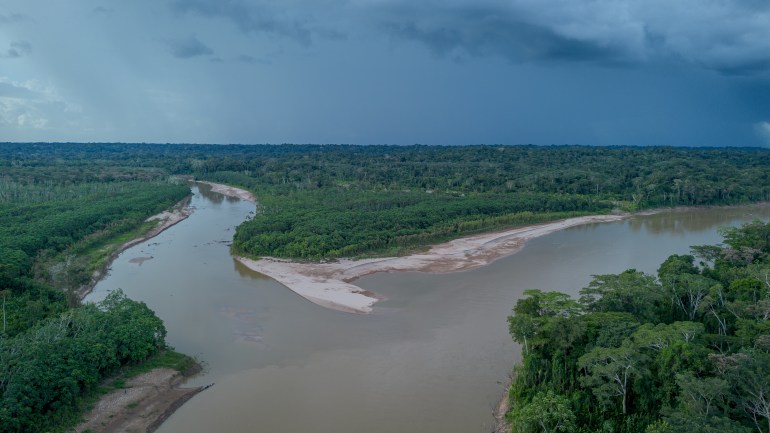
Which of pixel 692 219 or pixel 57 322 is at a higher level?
pixel 57 322

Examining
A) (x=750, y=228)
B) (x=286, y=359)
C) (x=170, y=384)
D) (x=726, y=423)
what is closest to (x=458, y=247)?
(x=750, y=228)

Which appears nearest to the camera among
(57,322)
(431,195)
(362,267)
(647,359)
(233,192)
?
(647,359)

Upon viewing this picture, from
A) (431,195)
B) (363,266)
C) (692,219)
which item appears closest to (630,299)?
(363,266)

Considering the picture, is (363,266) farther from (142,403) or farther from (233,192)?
(233,192)

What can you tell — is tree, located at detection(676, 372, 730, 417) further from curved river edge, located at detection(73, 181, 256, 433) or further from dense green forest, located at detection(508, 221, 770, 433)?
curved river edge, located at detection(73, 181, 256, 433)

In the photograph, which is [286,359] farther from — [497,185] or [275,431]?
[497,185]

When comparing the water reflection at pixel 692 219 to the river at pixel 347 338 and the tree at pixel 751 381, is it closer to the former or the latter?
the river at pixel 347 338
